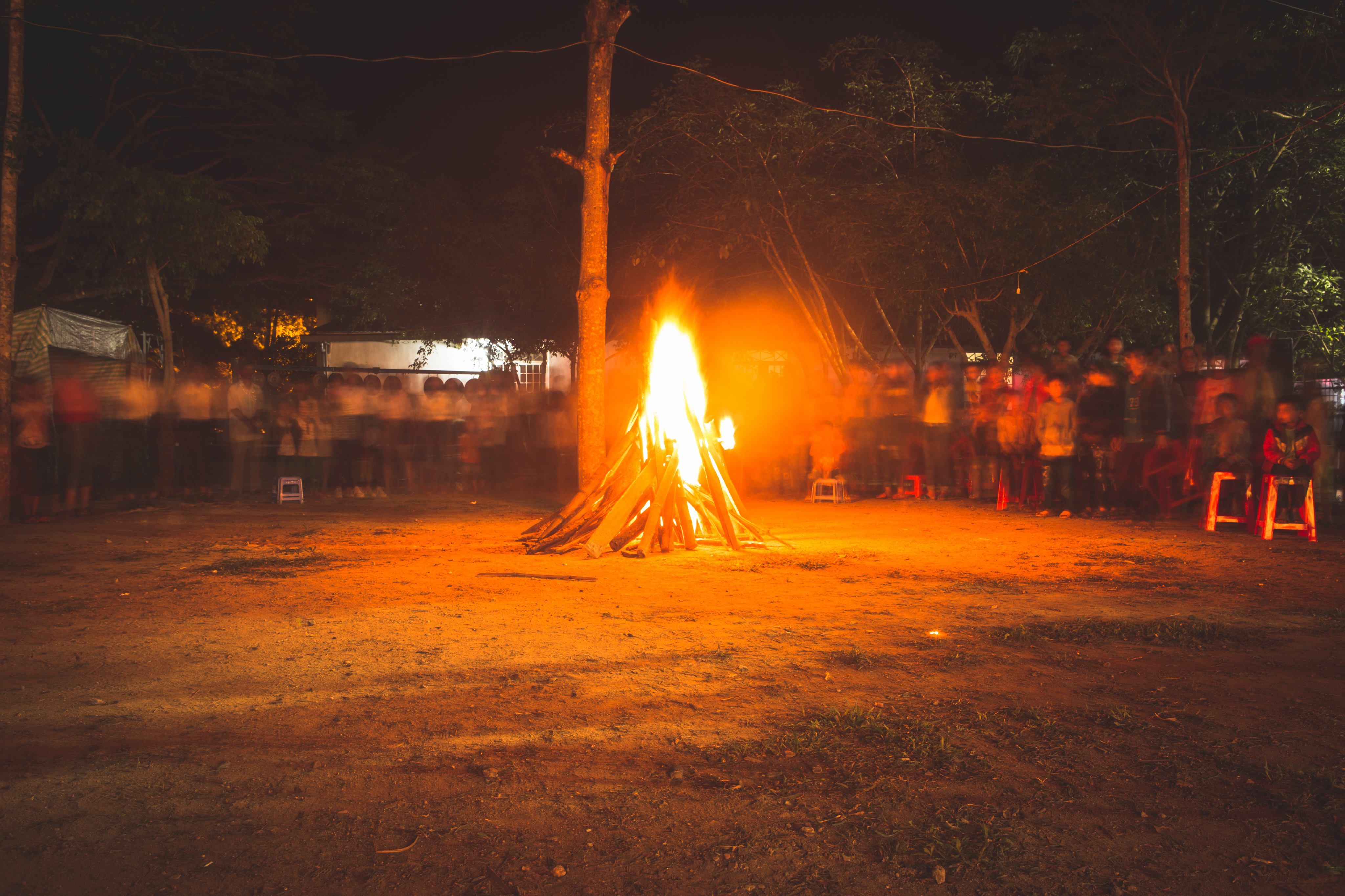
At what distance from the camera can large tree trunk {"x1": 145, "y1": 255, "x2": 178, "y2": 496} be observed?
1431 cm

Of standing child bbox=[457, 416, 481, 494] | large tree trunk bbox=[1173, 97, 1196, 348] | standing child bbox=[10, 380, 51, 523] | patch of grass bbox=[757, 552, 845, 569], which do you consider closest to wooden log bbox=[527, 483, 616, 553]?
patch of grass bbox=[757, 552, 845, 569]

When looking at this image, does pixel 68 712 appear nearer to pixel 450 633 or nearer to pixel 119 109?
pixel 450 633

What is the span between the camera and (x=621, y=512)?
368 inches

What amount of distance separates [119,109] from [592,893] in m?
18.8

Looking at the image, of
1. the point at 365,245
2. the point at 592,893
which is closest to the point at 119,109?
the point at 365,245

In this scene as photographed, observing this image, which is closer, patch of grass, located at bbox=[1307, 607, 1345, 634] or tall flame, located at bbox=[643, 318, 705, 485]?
patch of grass, located at bbox=[1307, 607, 1345, 634]

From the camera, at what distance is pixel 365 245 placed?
21.4 m

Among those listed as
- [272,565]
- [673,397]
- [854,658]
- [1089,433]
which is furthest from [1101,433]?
[272,565]

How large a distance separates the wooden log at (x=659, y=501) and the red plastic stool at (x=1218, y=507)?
6.25 meters

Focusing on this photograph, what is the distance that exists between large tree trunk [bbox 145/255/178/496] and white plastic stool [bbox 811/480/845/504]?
33.3 ft

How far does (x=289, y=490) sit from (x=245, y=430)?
3.74 ft

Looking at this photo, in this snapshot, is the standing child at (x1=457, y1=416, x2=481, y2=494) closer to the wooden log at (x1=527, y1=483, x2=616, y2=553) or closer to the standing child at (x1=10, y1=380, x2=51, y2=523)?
the standing child at (x1=10, y1=380, x2=51, y2=523)

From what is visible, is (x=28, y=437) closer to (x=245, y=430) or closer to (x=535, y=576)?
(x=245, y=430)

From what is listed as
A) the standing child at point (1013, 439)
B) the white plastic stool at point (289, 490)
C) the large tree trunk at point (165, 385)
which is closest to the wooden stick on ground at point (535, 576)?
the white plastic stool at point (289, 490)
